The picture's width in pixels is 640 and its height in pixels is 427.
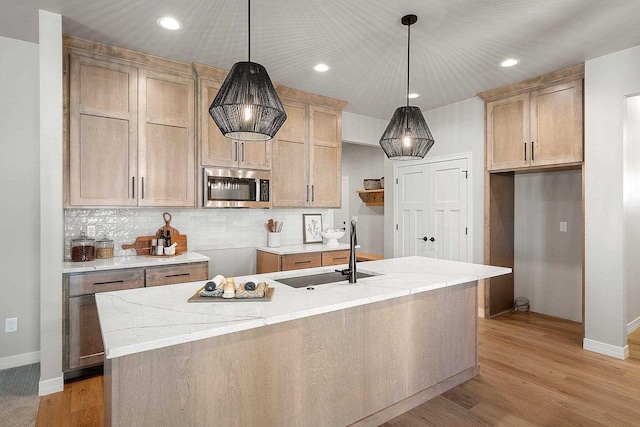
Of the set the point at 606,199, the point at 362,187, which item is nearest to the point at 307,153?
the point at 362,187

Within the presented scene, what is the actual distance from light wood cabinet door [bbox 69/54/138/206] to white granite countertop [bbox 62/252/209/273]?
492mm

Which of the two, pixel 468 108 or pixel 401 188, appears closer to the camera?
pixel 468 108

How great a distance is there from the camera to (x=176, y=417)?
4.94ft

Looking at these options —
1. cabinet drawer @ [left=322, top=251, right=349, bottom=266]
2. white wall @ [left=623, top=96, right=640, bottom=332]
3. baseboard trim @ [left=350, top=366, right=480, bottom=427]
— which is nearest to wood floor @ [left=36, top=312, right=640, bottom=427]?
baseboard trim @ [left=350, top=366, right=480, bottom=427]

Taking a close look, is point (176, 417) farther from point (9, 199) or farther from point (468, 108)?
point (468, 108)

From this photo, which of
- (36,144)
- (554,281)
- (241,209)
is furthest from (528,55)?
(36,144)

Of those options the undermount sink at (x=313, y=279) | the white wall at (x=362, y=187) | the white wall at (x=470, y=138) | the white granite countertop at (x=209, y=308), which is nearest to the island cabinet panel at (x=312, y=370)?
the white granite countertop at (x=209, y=308)

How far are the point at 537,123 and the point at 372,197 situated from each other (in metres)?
3.16

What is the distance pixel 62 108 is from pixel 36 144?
675mm

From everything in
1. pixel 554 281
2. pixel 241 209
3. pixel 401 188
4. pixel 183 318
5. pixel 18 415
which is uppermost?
pixel 401 188

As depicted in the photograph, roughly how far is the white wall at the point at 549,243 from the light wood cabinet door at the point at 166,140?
4.15 metres

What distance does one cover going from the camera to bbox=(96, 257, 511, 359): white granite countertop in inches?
52.6

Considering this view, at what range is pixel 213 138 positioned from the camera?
363cm

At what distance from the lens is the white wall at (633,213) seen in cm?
358
